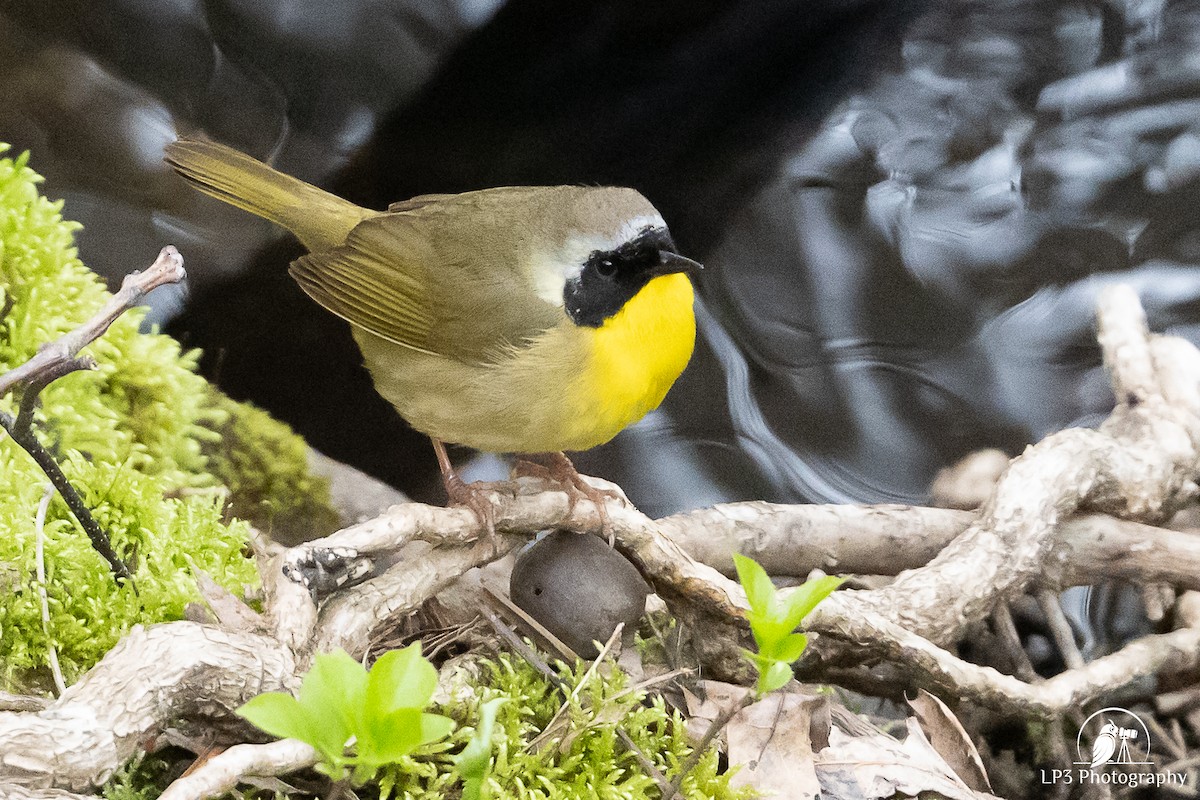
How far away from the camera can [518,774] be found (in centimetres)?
197

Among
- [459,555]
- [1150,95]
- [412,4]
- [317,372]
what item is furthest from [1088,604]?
[412,4]

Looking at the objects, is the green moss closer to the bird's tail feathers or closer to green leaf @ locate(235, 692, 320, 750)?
the bird's tail feathers

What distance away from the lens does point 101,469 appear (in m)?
2.62

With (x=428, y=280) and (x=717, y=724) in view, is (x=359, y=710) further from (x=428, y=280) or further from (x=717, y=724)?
(x=428, y=280)

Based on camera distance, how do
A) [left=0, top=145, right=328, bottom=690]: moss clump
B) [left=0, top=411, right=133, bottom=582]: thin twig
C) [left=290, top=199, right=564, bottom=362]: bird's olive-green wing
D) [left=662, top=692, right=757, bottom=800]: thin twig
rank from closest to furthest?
[left=662, top=692, right=757, bottom=800]: thin twig
[left=0, top=411, right=133, bottom=582]: thin twig
[left=0, top=145, right=328, bottom=690]: moss clump
[left=290, top=199, right=564, bottom=362]: bird's olive-green wing

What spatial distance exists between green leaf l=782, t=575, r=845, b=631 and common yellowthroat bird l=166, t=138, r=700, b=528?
1.01 metres

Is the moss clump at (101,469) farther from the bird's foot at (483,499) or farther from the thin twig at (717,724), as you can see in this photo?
the thin twig at (717,724)

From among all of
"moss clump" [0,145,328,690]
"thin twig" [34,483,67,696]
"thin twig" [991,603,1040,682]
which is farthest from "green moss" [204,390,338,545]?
"thin twig" [991,603,1040,682]

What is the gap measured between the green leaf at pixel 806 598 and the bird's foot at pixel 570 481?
93cm

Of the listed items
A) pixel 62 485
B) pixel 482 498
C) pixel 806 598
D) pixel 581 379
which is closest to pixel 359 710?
pixel 806 598

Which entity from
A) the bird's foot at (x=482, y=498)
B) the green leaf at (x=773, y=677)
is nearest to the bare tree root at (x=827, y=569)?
the bird's foot at (x=482, y=498)

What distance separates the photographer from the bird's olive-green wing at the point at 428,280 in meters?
2.69

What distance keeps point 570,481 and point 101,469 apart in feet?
4.08

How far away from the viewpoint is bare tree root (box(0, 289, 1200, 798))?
164 cm
